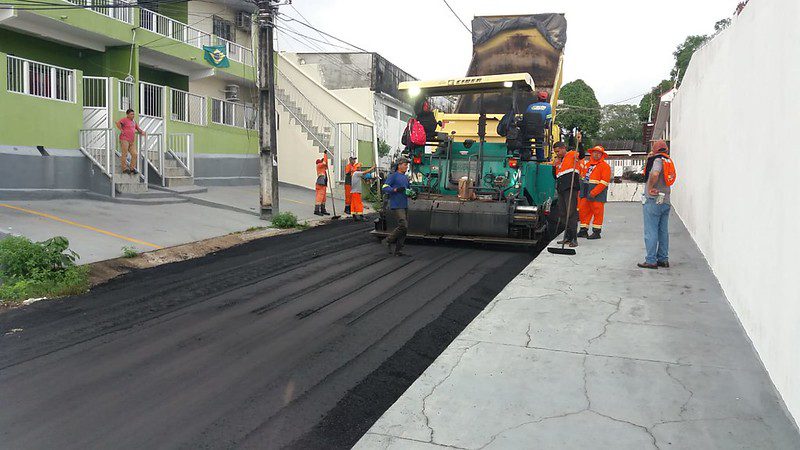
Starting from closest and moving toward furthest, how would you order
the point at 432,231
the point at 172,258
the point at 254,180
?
the point at 172,258 → the point at 432,231 → the point at 254,180

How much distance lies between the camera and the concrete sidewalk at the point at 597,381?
379cm

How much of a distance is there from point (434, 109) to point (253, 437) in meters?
9.70

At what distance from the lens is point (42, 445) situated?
12.2 feet

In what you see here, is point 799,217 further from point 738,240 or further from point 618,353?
point 738,240

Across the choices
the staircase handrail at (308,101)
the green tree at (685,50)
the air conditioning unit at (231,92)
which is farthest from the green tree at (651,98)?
the air conditioning unit at (231,92)

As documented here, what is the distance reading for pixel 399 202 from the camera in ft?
34.7

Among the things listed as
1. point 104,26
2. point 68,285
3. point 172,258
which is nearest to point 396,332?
point 68,285

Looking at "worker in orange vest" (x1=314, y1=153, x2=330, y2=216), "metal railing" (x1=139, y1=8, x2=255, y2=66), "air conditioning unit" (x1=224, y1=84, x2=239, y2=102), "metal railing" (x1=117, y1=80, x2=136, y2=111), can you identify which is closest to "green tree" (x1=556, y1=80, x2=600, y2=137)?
"air conditioning unit" (x1=224, y1=84, x2=239, y2=102)

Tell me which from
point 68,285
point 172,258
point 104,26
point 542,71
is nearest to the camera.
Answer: point 68,285

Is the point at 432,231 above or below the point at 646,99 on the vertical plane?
below

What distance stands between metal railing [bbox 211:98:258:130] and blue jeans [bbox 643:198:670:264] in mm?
16827

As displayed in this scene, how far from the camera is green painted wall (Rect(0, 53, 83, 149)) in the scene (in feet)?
42.8

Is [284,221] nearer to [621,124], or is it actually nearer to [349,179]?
[349,179]

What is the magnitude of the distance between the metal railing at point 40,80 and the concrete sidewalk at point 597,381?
11960mm
